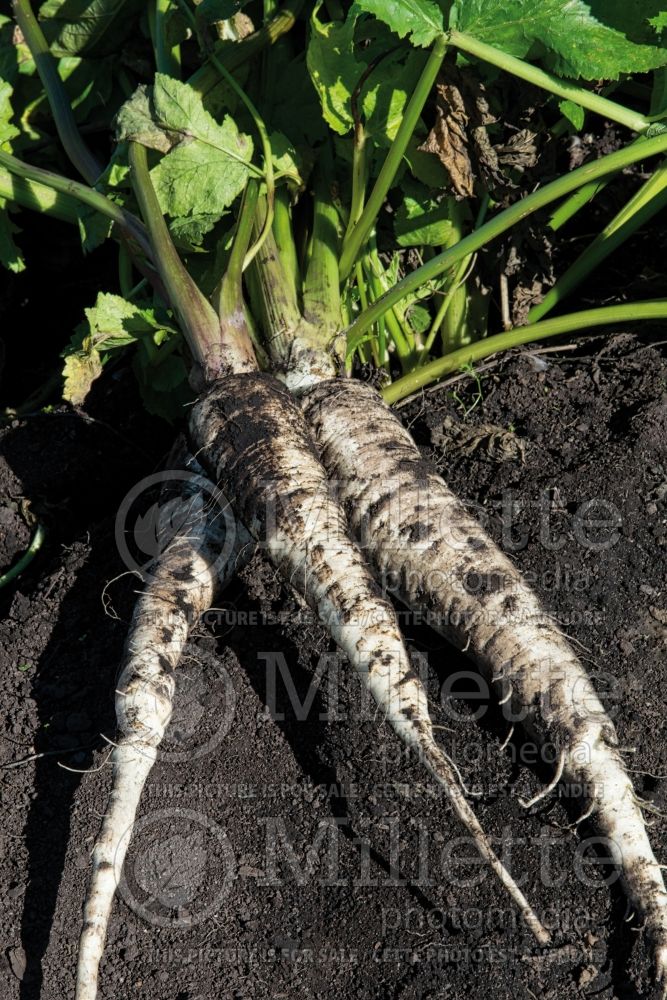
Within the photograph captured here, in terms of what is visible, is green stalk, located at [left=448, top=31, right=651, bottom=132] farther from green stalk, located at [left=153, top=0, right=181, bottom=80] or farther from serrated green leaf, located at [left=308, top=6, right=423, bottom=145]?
green stalk, located at [left=153, top=0, right=181, bottom=80]

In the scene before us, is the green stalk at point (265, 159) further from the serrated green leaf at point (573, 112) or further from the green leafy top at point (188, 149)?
the serrated green leaf at point (573, 112)

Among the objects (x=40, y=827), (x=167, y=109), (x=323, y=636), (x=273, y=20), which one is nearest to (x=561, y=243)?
(x=273, y=20)

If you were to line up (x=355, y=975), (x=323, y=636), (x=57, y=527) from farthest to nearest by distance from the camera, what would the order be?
(x=57, y=527) < (x=323, y=636) < (x=355, y=975)

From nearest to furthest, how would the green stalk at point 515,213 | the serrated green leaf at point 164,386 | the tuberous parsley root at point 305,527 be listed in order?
1. the tuberous parsley root at point 305,527
2. the green stalk at point 515,213
3. the serrated green leaf at point 164,386

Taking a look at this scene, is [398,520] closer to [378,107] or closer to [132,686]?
[132,686]

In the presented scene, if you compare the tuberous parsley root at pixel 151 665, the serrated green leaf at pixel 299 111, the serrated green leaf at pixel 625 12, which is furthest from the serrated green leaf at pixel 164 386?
the serrated green leaf at pixel 625 12

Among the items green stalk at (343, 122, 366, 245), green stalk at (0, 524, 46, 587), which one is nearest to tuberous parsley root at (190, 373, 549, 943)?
green stalk at (343, 122, 366, 245)
